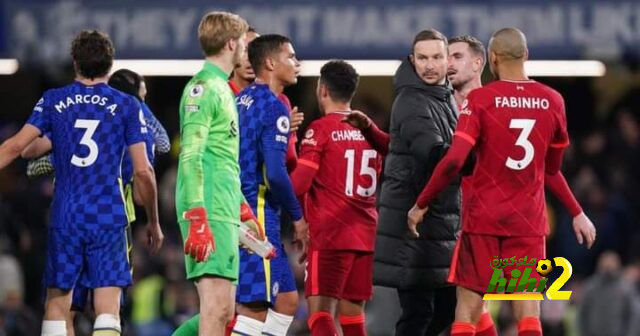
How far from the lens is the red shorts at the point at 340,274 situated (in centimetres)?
1051

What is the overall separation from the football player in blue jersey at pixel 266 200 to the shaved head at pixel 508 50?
3.95ft

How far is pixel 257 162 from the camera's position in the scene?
32.1ft

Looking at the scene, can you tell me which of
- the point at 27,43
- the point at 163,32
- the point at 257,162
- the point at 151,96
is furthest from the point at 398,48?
the point at 257,162

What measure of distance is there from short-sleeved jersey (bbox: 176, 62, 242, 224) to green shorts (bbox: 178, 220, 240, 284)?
0.18ft

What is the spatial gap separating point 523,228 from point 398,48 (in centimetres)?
631

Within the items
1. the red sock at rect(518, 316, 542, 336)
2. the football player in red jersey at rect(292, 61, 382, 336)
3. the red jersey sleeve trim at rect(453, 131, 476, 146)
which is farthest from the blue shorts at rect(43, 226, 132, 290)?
the red sock at rect(518, 316, 542, 336)

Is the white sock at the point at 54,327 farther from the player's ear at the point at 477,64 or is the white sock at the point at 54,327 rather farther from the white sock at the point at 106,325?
the player's ear at the point at 477,64

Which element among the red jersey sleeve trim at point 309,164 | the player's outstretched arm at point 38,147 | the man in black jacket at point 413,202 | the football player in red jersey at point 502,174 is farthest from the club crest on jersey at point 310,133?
the player's outstretched arm at point 38,147

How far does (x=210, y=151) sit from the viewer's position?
9.24 m

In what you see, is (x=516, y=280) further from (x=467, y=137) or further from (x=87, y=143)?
(x=87, y=143)

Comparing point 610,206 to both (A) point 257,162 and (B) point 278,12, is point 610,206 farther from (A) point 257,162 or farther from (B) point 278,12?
(A) point 257,162

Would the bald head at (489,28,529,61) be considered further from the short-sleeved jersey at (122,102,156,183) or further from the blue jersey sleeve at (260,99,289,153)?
A: the short-sleeved jersey at (122,102,156,183)

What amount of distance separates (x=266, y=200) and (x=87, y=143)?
105cm

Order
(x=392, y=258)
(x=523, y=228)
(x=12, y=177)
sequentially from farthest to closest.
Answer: (x=12, y=177) < (x=392, y=258) < (x=523, y=228)
